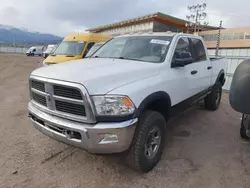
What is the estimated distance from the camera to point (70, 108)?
101 inches

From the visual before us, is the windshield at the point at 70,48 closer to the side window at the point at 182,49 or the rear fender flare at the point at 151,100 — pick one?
the side window at the point at 182,49

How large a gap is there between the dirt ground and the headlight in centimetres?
98

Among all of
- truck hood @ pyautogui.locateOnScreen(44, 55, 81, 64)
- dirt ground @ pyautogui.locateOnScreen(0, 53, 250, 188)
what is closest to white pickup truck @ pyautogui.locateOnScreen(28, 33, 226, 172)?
dirt ground @ pyautogui.locateOnScreen(0, 53, 250, 188)

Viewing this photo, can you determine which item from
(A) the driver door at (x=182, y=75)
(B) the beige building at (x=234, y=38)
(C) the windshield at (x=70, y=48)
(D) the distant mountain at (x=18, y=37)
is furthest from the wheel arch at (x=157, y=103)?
(D) the distant mountain at (x=18, y=37)

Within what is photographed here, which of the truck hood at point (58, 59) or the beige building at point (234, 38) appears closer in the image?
the truck hood at point (58, 59)

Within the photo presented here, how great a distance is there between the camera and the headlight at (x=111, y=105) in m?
2.39

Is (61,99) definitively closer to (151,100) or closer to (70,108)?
(70,108)

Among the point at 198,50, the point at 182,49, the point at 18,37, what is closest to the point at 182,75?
the point at 182,49

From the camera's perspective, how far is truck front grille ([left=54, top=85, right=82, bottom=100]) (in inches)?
95.4

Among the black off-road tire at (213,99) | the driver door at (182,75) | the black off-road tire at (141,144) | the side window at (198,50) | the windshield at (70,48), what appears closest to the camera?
the black off-road tire at (141,144)

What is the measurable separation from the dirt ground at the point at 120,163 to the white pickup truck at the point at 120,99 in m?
0.33

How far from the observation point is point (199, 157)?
11.3 feet

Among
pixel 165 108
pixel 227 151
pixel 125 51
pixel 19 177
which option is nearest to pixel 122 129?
pixel 165 108

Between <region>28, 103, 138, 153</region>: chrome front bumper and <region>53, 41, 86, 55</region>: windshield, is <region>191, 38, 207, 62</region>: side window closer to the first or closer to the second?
<region>28, 103, 138, 153</region>: chrome front bumper
